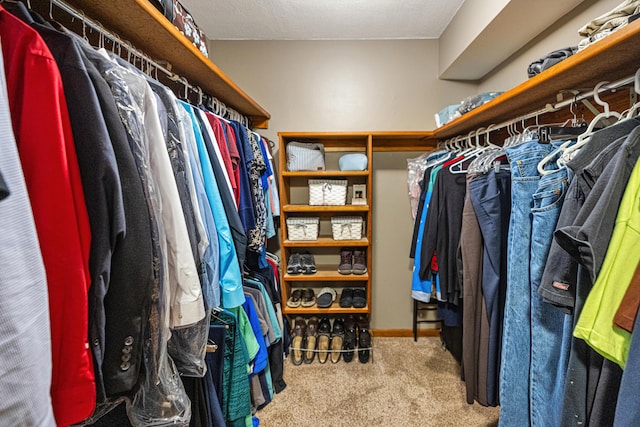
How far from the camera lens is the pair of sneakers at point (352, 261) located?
6.89 feet

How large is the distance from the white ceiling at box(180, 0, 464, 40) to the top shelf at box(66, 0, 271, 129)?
74 cm

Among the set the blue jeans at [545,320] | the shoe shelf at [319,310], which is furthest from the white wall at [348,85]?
the blue jeans at [545,320]

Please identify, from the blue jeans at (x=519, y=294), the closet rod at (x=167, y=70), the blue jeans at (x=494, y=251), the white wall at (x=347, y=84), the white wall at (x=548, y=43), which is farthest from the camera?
the white wall at (x=347, y=84)

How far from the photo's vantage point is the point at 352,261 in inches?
86.1

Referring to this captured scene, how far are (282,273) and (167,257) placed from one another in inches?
54.8

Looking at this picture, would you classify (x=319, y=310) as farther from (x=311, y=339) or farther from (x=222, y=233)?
(x=222, y=233)

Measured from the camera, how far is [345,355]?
2.08 m

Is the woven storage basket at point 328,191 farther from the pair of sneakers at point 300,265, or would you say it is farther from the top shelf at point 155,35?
the top shelf at point 155,35

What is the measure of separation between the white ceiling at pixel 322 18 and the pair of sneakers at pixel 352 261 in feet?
5.22

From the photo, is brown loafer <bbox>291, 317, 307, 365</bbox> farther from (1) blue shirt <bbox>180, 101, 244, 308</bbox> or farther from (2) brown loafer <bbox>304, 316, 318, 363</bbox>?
(1) blue shirt <bbox>180, 101, 244, 308</bbox>

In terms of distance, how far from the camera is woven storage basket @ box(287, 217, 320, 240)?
6.85 ft

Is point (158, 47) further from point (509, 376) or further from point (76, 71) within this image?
point (509, 376)

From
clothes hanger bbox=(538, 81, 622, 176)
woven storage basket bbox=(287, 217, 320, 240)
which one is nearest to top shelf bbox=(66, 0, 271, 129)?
woven storage basket bbox=(287, 217, 320, 240)

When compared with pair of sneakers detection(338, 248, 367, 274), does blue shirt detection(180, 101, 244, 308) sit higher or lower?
higher
